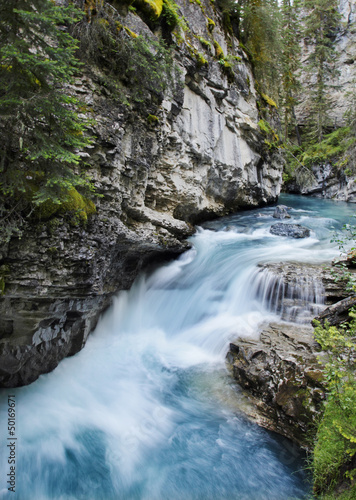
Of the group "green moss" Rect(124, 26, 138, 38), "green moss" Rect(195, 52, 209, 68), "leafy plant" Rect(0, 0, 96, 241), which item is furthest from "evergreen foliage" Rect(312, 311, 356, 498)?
"green moss" Rect(195, 52, 209, 68)

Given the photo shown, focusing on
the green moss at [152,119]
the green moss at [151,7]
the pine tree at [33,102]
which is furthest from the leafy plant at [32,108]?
the green moss at [151,7]

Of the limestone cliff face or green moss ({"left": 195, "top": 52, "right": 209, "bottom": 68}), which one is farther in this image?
green moss ({"left": 195, "top": 52, "right": 209, "bottom": 68})

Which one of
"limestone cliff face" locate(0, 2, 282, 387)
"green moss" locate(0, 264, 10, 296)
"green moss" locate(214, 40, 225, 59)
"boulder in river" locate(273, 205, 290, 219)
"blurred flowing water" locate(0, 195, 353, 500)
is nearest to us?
"blurred flowing water" locate(0, 195, 353, 500)

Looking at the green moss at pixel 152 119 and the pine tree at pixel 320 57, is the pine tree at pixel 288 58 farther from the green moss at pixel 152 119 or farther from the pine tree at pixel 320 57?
the green moss at pixel 152 119

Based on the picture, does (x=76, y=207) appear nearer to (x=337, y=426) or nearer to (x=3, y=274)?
(x=3, y=274)

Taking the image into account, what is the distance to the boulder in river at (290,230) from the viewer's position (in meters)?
11.5

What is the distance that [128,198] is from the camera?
706 centimetres

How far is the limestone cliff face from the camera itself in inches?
186

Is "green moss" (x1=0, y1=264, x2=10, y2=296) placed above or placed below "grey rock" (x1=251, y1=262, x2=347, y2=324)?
above

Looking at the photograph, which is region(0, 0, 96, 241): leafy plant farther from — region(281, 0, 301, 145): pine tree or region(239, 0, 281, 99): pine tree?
region(281, 0, 301, 145): pine tree

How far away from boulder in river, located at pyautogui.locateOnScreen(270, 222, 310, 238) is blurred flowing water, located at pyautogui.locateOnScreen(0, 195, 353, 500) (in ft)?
8.76

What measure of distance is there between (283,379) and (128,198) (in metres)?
5.06

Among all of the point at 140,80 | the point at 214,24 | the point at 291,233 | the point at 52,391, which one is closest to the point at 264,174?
the point at 291,233

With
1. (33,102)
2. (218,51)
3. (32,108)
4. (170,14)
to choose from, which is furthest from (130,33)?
(218,51)
